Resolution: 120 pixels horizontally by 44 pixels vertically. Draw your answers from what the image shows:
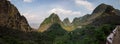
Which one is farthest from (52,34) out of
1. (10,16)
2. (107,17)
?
(107,17)

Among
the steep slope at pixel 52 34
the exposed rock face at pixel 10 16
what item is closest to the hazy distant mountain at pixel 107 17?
the steep slope at pixel 52 34

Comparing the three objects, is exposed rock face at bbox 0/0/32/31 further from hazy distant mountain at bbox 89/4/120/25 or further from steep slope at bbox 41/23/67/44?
hazy distant mountain at bbox 89/4/120/25

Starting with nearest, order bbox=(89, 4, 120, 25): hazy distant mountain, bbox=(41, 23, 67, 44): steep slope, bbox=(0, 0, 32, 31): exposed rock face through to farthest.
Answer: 1. bbox=(89, 4, 120, 25): hazy distant mountain
2. bbox=(41, 23, 67, 44): steep slope
3. bbox=(0, 0, 32, 31): exposed rock face

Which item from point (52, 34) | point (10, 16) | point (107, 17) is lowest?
point (52, 34)

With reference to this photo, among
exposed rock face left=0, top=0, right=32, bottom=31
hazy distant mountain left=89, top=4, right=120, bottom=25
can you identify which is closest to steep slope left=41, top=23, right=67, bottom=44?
exposed rock face left=0, top=0, right=32, bottom=31

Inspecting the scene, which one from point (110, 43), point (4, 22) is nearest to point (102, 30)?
point (110, 43)

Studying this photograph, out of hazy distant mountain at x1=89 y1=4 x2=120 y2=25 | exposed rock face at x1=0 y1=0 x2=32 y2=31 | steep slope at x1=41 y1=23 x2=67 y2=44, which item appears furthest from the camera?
exposed rock face at x1=0 y1=0 x2=32 y2=31

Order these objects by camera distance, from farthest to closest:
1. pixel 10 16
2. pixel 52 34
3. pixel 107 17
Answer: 1. pixel 10 16
2. pixel 52 34
3. pixel 107 17

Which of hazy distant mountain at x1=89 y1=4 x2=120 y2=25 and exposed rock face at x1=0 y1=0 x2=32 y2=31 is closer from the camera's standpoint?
A: hazy distant mountain at x1=89 y1=4 x2=120 y2=25

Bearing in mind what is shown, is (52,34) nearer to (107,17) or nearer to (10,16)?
(10,16)
